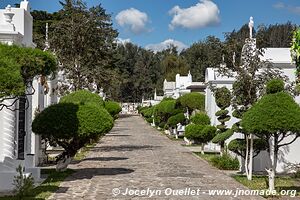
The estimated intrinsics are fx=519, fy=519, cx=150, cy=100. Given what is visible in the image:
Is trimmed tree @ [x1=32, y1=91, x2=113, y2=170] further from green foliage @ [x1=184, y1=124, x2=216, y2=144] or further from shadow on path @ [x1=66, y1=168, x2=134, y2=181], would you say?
green foliage @ [x1=184, y1=124, x2=216, y2=144]

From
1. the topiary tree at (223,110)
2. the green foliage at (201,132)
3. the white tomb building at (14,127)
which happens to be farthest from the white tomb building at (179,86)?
the white tomb building at (14,127)

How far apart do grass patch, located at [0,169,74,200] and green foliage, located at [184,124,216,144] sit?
8.26 m

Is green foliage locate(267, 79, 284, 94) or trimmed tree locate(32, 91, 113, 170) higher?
green foliage locate(267, 79, 284, 94)

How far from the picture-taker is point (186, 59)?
325 feet

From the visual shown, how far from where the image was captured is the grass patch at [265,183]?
1414cm

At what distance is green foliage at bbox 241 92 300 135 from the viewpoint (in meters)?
12.7

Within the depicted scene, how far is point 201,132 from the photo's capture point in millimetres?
24250

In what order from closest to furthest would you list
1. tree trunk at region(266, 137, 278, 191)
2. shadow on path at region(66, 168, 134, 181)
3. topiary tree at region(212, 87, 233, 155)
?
tree trunk at region(266, 137, 278, 191), shadow on path at region(66, 168, 134, 181), topiary tree at region(212, 87, 233, 155)

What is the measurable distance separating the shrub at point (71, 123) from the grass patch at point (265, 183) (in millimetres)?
4431

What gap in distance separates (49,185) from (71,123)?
2.03 m

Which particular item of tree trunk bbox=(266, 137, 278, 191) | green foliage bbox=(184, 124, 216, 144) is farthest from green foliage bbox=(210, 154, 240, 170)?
tree trunk bbox=(266, 137, 278, 191)

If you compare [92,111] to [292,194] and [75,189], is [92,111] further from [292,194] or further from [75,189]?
[292,194]

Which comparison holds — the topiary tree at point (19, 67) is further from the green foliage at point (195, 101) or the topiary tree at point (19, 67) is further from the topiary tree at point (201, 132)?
the green foliage at point (195, 101)

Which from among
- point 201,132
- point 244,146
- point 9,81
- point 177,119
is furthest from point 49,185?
point 177,119
